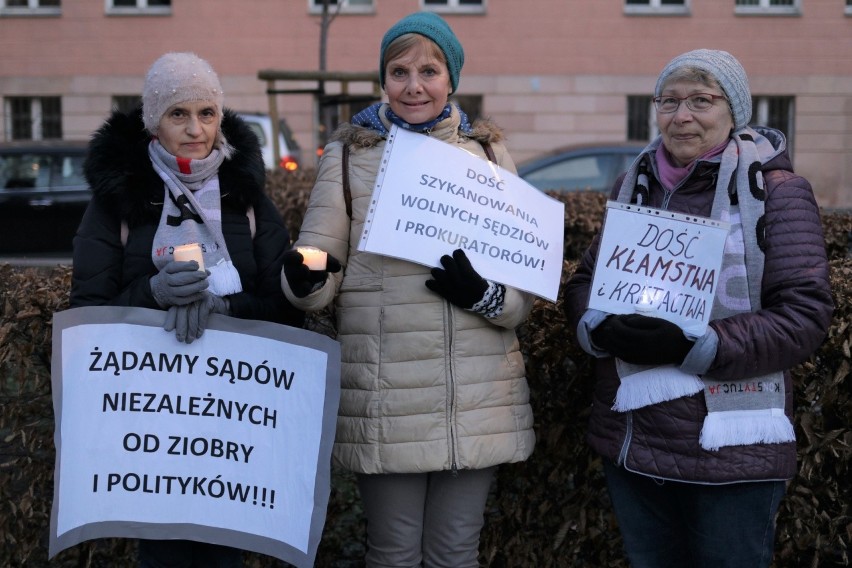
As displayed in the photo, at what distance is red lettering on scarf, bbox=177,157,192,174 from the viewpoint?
3.02 m

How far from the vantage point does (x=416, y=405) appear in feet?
9.59

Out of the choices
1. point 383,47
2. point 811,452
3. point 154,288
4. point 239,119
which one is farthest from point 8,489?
point 811,452

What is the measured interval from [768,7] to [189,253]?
20390 millimetres

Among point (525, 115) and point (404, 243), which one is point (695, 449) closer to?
point (404, 243)

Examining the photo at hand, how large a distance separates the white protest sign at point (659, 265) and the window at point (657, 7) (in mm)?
18772

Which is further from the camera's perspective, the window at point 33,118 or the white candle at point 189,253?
the window at point 33,118

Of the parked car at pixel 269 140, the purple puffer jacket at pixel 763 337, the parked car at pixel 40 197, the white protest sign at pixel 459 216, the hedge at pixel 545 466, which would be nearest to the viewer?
the purple puffer jacket at pixel 763 337

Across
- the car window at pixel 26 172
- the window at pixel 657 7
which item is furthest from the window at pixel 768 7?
the car window at pixel 26 172

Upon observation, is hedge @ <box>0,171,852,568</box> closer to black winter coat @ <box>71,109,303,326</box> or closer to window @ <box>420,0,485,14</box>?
black winter coat @ <box>71,109,303,326</box>

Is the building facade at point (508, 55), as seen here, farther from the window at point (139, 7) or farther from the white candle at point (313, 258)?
the white candle at point (313, 258)

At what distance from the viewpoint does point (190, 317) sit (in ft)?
9.68

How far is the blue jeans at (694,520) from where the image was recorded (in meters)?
2.74

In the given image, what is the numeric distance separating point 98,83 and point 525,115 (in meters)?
8.39

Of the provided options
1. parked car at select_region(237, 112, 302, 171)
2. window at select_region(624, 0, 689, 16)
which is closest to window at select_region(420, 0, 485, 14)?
window at select_region(624, 0, 689, 16)
